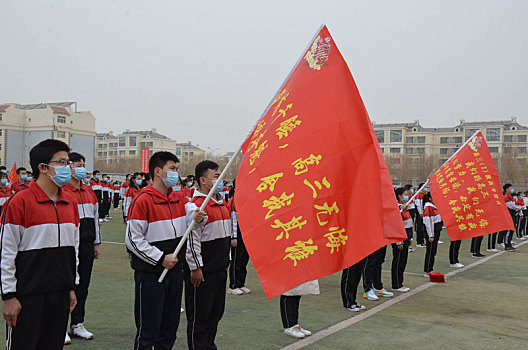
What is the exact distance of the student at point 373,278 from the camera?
872cm

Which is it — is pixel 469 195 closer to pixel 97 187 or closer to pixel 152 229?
pixel 152 229

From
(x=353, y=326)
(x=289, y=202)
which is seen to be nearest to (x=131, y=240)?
(x=289, y=202)

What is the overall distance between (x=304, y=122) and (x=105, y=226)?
56.3 ft

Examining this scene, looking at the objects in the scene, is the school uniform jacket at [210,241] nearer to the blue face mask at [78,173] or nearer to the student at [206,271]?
the student at [206,271]

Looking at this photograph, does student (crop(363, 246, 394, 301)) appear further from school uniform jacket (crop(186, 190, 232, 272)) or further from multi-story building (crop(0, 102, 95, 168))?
multi-story building (crop(0, 102, 95, 168))

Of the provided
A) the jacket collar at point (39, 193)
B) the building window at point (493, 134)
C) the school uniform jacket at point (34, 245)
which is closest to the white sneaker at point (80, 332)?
the school uniform jacket at point (34, 245)

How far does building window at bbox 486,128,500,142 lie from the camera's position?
273 feet

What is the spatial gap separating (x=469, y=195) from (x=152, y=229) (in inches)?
272

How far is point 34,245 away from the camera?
3711mm

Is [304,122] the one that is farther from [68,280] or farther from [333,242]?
[68,280]

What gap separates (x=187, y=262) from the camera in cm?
488

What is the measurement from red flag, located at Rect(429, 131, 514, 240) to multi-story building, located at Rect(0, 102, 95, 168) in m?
70.0

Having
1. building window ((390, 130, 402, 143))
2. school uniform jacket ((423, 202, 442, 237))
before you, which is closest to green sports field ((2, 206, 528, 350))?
school uniform jacket ((423, 202, 442, 237))

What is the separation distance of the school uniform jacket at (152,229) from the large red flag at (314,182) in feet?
2.88
